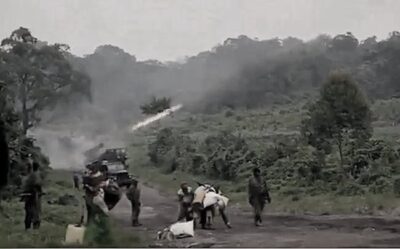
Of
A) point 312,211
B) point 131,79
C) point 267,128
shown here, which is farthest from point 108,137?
point 312,211

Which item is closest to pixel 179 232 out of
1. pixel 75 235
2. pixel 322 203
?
pixel 75 235

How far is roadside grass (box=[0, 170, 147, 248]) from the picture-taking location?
45.5ft

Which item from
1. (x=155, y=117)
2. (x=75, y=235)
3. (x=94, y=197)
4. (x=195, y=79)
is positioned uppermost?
(x=195, y=79)

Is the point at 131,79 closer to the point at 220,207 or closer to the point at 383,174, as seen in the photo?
the point at 383,174

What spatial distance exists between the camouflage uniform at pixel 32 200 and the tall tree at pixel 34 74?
2918 cm

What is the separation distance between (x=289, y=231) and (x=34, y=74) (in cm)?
3250

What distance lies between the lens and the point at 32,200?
1695 centimetres

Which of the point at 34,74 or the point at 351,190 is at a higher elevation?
the point at 34,74

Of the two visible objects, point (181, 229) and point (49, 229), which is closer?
point (181, 229)

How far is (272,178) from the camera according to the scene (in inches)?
1219

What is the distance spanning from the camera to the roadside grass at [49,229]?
1386 centimetres

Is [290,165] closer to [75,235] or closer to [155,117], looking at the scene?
[75,235]

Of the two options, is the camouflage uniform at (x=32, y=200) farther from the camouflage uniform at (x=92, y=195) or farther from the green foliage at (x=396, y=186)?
the green foliage at (x=396, y=186)

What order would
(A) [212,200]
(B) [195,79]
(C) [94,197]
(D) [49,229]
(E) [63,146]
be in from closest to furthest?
(C) [94,197], (D) [49,229], (A) [212,200], (E) [63,146], (B) [195,79]
